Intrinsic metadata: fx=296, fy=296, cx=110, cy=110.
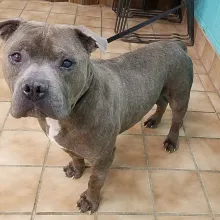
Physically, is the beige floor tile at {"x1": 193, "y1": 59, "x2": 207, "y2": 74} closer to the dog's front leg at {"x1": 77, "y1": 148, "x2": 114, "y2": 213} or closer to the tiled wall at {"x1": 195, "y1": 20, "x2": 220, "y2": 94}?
the tiled wall at {"x1": 195, "y1": 20, "x2": 220, "y2": 94}

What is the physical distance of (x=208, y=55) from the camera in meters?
3.15

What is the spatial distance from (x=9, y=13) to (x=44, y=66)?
303cm

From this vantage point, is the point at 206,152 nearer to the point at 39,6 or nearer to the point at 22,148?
the point at 22,148

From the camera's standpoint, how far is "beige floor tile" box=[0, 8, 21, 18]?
12.2ft

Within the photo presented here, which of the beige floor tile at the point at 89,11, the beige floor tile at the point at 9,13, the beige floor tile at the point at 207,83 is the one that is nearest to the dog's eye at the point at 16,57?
the beige floor tile at the point at 207,83

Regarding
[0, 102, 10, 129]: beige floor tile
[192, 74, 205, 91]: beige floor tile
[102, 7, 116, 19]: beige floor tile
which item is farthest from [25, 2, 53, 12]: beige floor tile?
[192, 74, 205, 91]: beige floor tile

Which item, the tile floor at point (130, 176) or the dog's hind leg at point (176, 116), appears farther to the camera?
the dog's hind leg at point (176, 116)

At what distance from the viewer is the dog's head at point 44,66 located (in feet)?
3.68

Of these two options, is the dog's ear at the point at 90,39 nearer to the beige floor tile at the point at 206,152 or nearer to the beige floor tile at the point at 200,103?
the beige floor tile at the point at 206,152

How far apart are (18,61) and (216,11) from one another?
2.41 metres

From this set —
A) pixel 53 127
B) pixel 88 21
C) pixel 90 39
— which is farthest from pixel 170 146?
pixel 88 21

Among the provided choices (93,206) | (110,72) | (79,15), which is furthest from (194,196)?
(79,15)

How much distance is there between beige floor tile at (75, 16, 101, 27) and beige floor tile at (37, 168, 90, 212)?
7.51ft

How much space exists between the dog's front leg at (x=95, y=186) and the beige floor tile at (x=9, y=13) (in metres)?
2.79
